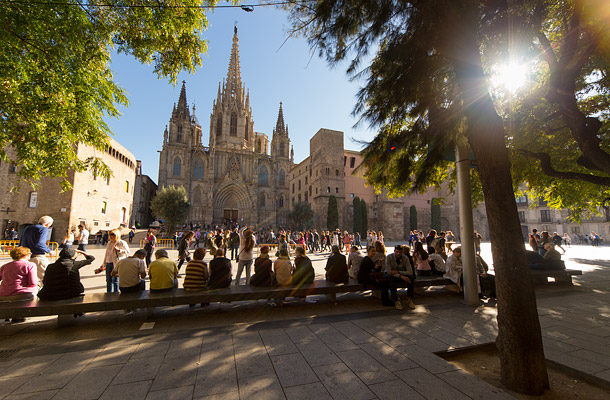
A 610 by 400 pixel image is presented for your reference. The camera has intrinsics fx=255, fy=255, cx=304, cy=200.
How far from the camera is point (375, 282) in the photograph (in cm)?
529

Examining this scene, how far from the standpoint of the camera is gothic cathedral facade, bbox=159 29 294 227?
43188 mm

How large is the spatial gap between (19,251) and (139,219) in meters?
40.7

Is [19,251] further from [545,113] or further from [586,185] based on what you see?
[586,185]

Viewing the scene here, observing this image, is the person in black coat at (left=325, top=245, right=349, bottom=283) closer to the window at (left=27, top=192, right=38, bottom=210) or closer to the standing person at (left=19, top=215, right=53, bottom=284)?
the standing person at (left=19, top=215, right=53, bottom=284)

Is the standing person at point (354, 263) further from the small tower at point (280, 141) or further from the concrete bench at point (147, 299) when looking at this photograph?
the small tower at point (280, 141)

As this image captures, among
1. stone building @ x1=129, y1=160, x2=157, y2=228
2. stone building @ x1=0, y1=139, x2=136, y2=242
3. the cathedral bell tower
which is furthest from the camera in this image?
the cathedral bell tower

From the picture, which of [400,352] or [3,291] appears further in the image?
[3,291]

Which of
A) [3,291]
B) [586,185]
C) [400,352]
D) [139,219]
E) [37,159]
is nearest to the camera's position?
[400,352]

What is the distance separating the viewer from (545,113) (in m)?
8.14

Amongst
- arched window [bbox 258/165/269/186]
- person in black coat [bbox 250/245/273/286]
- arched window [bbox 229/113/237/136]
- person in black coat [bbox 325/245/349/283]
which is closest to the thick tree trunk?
person in black coat [bbox 325/245/349/283]

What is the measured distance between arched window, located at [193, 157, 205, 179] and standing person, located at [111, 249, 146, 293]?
43.3 meters

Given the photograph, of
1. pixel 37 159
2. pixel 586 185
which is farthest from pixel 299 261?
pixel 586 185

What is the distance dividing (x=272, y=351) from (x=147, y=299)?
7.53 feet

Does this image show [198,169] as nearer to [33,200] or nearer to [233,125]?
[233,125]
